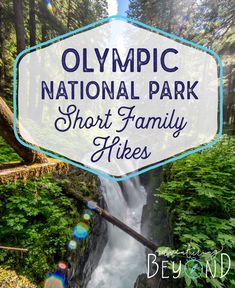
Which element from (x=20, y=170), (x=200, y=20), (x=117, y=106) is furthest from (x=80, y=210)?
(x=200, y=20)

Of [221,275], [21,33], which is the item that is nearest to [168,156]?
[221,275]

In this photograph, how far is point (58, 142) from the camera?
9.25 metres

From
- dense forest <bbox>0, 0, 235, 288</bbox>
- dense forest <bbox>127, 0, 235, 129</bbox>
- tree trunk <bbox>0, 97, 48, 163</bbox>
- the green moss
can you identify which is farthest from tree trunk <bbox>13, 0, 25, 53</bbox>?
tree trunk <bbox>0, 97, 48, 163</bbox>

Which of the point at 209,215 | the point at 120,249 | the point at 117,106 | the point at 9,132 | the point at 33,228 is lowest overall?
the point at 120,249

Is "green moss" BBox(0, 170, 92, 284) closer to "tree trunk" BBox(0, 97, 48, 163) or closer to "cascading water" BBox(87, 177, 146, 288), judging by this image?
"tree trunk" BBox(0, 97, 48, 163)

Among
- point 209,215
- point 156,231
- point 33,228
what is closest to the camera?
point 209,215

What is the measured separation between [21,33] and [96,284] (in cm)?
896

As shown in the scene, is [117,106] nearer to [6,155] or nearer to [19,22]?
[19,22]

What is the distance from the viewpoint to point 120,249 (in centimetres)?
866

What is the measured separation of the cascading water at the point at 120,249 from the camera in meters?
7.24

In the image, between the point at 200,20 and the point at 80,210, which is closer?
the point at 80,210

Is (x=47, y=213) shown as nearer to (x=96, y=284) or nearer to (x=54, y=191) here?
(x=54, y=191)

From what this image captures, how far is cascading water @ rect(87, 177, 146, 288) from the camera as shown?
7242 millimetres

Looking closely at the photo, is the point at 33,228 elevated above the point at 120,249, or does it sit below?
above
